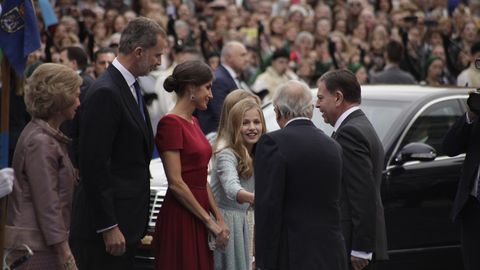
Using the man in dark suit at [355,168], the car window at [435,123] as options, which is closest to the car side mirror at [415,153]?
the car window at [435,123]

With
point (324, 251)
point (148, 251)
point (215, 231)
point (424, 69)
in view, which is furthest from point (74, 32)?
point (324, 251)

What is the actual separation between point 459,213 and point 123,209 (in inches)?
99.6

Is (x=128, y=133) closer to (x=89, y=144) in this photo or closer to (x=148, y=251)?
(x=89, y=144)

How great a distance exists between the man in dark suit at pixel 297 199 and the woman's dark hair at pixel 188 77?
3.14 ft

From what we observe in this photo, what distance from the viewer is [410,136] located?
934 centimetres

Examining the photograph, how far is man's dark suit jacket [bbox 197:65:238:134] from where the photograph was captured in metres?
11.1

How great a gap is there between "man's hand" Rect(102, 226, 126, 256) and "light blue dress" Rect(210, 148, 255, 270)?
1240 millimetres

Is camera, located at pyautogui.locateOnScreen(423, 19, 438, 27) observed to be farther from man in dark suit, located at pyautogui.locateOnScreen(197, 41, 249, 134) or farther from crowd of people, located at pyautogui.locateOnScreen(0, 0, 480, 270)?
crowd of people, located at pyautogui.locateOnScreen(0, 0, 480, 270)

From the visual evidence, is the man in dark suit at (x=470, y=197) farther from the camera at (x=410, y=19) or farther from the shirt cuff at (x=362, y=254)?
the camera at (x=410, y=19)

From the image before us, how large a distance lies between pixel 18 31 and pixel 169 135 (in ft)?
3.83

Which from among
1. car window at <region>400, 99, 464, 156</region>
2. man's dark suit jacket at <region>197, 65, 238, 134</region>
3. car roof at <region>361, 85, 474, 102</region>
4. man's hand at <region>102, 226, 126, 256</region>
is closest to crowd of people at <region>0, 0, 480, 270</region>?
man's hand at <region>102, 226, 126, 256</region>

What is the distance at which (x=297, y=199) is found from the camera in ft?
20.4

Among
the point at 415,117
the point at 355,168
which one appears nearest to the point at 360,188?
the point at 355,168

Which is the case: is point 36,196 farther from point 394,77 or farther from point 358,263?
point 394,77
